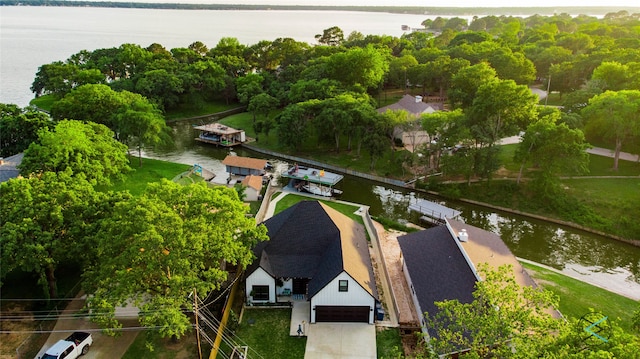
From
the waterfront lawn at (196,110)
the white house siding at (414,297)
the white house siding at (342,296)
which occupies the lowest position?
the white house siding at (414,297)

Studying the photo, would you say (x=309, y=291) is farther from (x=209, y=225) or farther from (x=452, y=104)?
(x=452, y=104)

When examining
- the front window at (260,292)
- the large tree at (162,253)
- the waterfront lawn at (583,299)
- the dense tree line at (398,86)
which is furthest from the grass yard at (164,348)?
the dense tree line at (398,86)

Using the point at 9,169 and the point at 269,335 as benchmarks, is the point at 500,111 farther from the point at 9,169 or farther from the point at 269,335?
the point at 9,169

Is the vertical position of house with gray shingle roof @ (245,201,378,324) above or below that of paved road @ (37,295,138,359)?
above

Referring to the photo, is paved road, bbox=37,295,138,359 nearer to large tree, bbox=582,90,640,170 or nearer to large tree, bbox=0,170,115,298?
large tree, bbox=0,170,115,298

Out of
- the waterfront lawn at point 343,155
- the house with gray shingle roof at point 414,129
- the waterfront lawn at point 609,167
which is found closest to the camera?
the waterfront lawn at point 609,167

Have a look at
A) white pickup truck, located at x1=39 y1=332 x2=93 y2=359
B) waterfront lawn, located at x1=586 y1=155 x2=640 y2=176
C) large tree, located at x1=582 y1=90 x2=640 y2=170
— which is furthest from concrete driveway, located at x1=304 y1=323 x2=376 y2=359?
large tree, located at x1=582 y1=90 x2=640 y2=170

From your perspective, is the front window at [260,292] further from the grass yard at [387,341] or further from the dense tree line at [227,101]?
the grass yard at [387,341]
